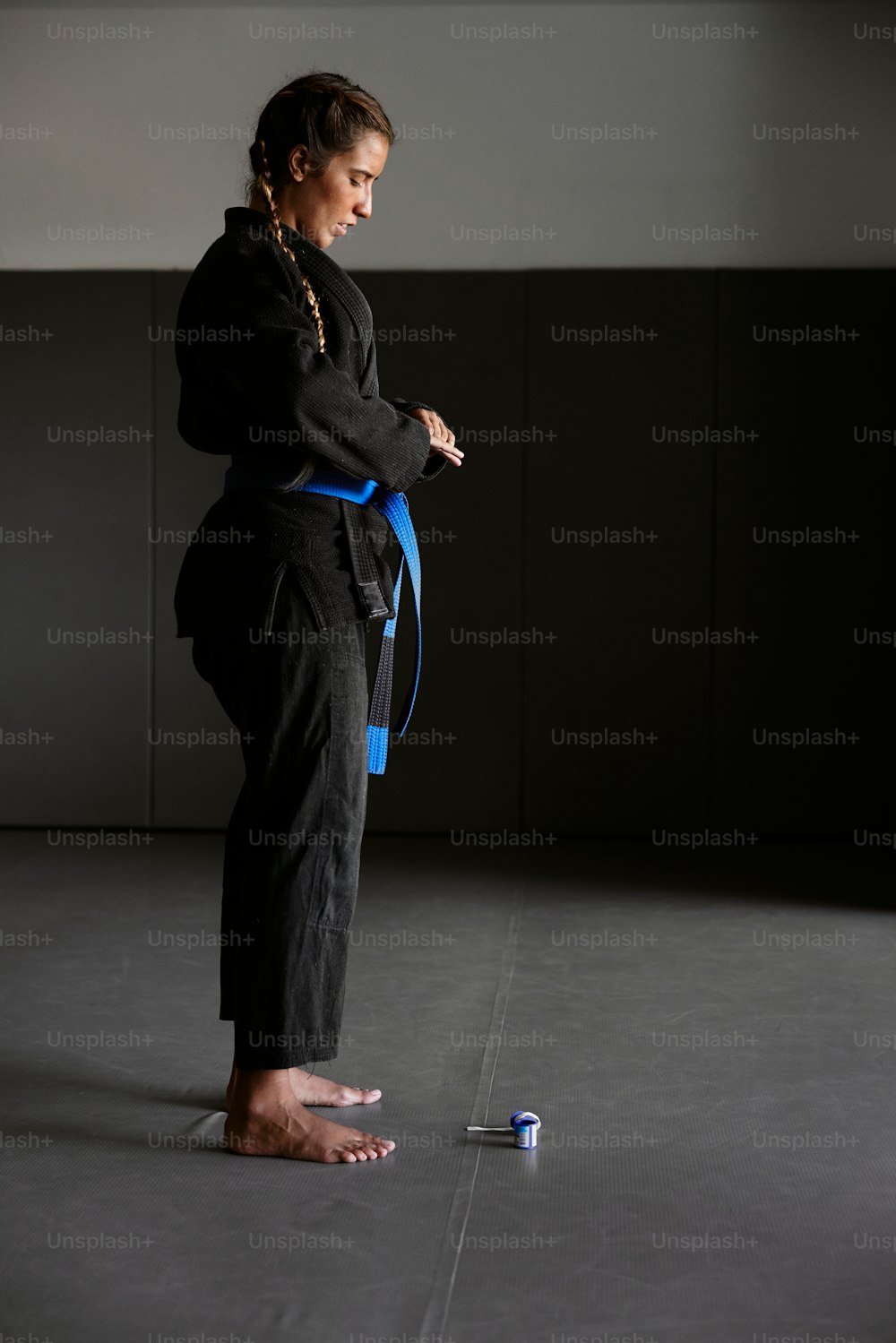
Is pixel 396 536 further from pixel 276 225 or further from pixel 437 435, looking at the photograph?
pixel 276 225

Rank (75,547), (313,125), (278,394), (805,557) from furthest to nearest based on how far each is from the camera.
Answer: (75,547)
(805,557)
(313,125)
(278,394)

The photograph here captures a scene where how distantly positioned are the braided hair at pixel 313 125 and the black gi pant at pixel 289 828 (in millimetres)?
458

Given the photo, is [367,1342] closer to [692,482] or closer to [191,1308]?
[191,1308]

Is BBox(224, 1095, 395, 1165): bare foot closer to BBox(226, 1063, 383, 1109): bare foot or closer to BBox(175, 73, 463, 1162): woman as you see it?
BBox(175, 73, 463, 1162): woman

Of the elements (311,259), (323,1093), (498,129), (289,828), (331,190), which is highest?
(498,129)

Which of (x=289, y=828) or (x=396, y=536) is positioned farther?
(x=396, y=536)

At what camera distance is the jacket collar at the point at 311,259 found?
6.36ft

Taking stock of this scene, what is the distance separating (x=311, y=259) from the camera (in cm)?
195

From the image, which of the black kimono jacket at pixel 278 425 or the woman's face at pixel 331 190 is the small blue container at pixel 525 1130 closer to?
the black kimono jacket at pixel 278 425

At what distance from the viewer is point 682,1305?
1.54 m

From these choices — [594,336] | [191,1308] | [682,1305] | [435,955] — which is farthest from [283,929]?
[594,336]

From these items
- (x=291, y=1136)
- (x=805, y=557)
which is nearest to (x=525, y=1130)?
(x=291, y=1136)

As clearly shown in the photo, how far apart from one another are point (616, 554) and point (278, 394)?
291 centimetres

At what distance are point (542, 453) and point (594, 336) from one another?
438 mm
